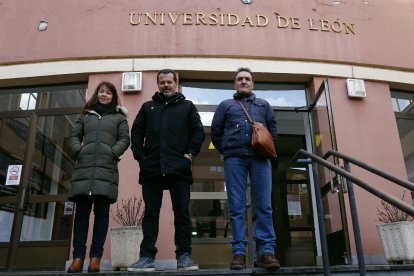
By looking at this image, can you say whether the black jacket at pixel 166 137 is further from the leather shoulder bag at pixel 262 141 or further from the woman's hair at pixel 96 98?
the leather shoulder bag at pixel 262 141

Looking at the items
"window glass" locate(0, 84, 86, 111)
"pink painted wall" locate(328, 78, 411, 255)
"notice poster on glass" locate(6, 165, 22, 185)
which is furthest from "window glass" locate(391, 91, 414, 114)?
"notice poster on glass" locate(6, 165, 22, 185)

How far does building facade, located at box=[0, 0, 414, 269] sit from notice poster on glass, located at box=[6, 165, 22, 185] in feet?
0.05

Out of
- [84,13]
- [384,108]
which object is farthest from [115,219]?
[384,108]

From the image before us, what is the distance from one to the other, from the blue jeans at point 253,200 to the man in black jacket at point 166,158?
37 centimetres

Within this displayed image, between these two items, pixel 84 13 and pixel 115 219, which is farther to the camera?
pixel 84 13

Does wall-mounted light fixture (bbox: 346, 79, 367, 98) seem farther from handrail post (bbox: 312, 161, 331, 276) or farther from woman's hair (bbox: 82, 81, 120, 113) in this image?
woman's hair (bbox: 82, 81, 120, 113)

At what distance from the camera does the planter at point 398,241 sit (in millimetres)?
4914

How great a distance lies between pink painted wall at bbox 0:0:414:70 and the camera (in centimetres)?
655

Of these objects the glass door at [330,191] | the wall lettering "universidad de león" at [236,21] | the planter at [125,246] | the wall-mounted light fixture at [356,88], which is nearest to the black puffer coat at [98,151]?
the planter at [125,246]

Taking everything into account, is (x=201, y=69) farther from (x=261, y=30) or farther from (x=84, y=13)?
(x=84, y=13)

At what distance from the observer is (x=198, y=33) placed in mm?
6637

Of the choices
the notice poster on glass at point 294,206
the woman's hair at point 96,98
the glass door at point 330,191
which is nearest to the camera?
the woman's hair at point 96,98

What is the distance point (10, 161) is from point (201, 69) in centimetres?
324

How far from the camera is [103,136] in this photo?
390 centimetres
